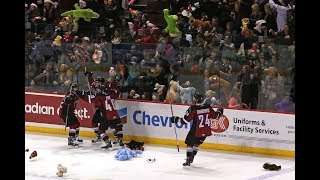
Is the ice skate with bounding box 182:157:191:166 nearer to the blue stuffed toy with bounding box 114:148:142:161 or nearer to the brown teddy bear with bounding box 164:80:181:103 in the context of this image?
the blue stuffed toy with bounding box 114:148:142:161

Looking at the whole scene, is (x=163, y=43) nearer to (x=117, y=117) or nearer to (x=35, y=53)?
(x=117, y=117)

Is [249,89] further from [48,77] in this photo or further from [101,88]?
[48,77]

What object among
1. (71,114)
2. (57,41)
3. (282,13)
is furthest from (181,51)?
(57,41)

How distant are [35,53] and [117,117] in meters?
2.60

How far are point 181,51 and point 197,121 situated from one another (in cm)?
205

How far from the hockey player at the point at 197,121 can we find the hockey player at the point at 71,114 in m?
2.31

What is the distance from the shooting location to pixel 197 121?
1142 centimetres

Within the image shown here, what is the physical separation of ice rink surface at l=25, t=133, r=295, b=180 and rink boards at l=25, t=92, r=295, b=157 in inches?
7.5

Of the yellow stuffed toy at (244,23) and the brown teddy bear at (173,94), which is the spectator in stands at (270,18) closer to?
the yellow stuffed toy at (244,23)

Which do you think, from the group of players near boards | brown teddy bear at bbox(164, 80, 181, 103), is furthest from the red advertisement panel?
brown teddy bear at bbox(164, 80, 181, 103)

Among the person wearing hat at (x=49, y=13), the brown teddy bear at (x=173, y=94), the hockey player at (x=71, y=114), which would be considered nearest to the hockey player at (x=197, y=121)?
the brown teddy bear at (x=173, y=94)

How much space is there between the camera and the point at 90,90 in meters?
13.0

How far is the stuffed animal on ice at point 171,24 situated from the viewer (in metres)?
13.9
